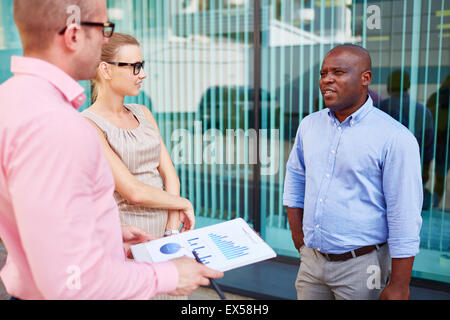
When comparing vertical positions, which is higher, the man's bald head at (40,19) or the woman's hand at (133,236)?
the man's bald head at (40,19)

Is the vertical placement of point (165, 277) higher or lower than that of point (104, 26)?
lower

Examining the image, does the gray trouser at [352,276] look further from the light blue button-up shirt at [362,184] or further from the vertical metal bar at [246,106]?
the vertical metal bar at [246,106]

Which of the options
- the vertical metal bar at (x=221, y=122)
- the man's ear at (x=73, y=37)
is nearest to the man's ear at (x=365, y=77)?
the man's ear at (x=73, y=37)

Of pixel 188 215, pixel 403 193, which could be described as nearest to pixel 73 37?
pixel 188 215

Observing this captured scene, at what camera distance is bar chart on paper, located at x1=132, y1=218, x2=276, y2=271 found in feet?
3.84

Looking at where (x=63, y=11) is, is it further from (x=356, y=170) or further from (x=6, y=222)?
(x=356, y=170)

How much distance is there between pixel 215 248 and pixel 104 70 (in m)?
1.04

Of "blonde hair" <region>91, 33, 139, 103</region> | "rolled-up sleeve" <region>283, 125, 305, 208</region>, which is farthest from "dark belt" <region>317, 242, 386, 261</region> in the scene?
"blonde hair" <region>91, 33, 139, 103</region>

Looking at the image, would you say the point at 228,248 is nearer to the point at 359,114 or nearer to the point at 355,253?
the point at 355,253

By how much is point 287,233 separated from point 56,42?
2.88 meters

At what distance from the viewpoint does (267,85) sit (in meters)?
3.48

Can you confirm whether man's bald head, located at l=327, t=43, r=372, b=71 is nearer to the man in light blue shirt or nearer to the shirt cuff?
the man in light blue shirt

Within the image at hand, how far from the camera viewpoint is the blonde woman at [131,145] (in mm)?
1740

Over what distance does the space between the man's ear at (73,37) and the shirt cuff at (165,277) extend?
0.59m
